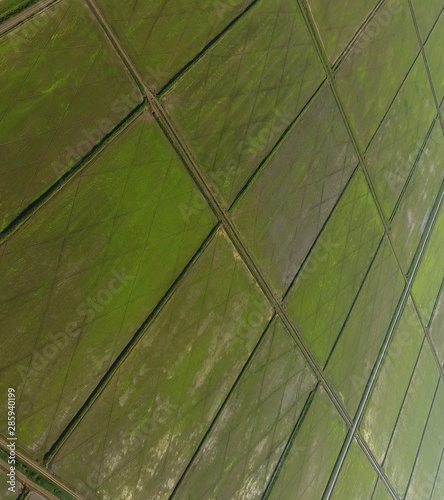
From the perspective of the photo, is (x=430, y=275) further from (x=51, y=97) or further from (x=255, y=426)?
(x=51, y=97)

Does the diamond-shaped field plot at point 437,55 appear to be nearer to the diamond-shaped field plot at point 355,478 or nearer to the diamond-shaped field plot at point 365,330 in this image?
the diamond-shaped field plot at point 365,330

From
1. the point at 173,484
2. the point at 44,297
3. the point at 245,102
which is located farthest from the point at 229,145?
the point at 173,484

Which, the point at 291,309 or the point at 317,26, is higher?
the point at 317,26

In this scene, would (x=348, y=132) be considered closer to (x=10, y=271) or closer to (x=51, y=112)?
(x=51, y=112)

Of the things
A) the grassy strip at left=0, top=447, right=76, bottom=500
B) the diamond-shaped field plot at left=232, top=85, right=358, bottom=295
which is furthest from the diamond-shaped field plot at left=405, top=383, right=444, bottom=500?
the grassy strip at left=0, top=447, right=76, bottom=500

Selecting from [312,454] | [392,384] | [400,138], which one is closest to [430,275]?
[392,384]

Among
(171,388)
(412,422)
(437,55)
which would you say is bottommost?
(171,388)

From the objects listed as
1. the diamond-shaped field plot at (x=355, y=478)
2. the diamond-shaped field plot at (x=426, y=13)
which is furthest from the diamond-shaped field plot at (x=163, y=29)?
the diamond-shaped field plot at (x=355, y=478)
